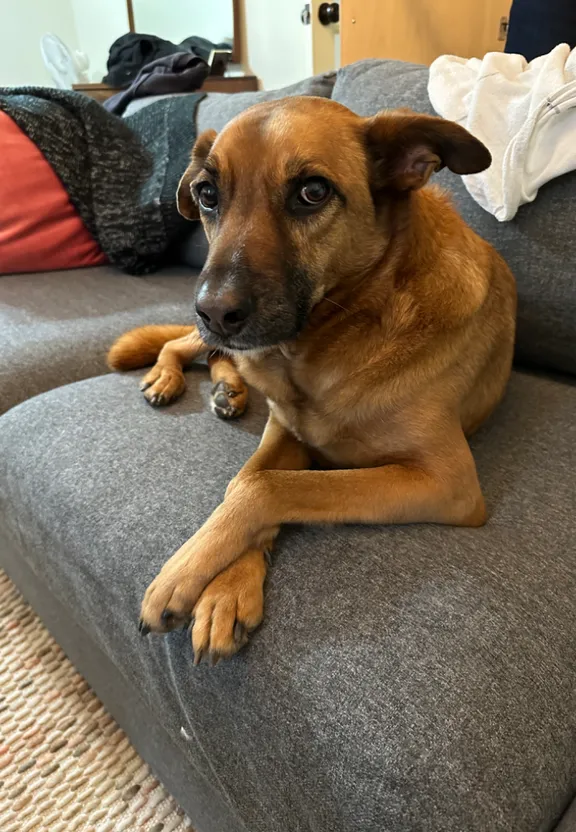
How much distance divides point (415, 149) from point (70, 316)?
1294 mm

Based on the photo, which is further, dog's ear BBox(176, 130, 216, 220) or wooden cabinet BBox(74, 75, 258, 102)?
wooden cabinet BBox(74, 75, 258, 102)

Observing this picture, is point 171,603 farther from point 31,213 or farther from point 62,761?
point 31,213

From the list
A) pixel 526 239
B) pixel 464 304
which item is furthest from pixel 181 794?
pixel 526 239

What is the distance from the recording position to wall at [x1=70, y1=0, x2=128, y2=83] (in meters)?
4.14

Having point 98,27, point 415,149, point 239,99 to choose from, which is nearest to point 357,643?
point 415,149

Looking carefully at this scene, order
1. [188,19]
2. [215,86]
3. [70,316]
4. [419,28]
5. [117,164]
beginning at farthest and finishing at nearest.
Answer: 1. [188,19]
2. [215,86]
3. [419,28]
4. [117,164]
5. [70,316]

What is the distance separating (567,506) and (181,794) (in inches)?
32.6

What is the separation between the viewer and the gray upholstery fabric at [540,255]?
1.35m

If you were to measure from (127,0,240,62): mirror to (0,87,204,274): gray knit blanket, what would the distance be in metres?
1.79

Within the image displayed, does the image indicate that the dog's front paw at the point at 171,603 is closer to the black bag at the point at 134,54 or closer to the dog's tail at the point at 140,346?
the dog's tail at the point at 140,346

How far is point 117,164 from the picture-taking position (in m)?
2.42

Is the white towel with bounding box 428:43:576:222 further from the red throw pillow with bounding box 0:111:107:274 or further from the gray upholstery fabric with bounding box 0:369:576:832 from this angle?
the red throw pillow with bounding box 0:111:107:274

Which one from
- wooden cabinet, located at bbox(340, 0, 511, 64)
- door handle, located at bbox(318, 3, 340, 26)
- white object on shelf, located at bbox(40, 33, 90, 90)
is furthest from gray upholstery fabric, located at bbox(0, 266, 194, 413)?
white object on shelf, located at bbox(40, 33, 90, 90)

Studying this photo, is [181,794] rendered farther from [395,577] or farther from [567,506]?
[567,506]
